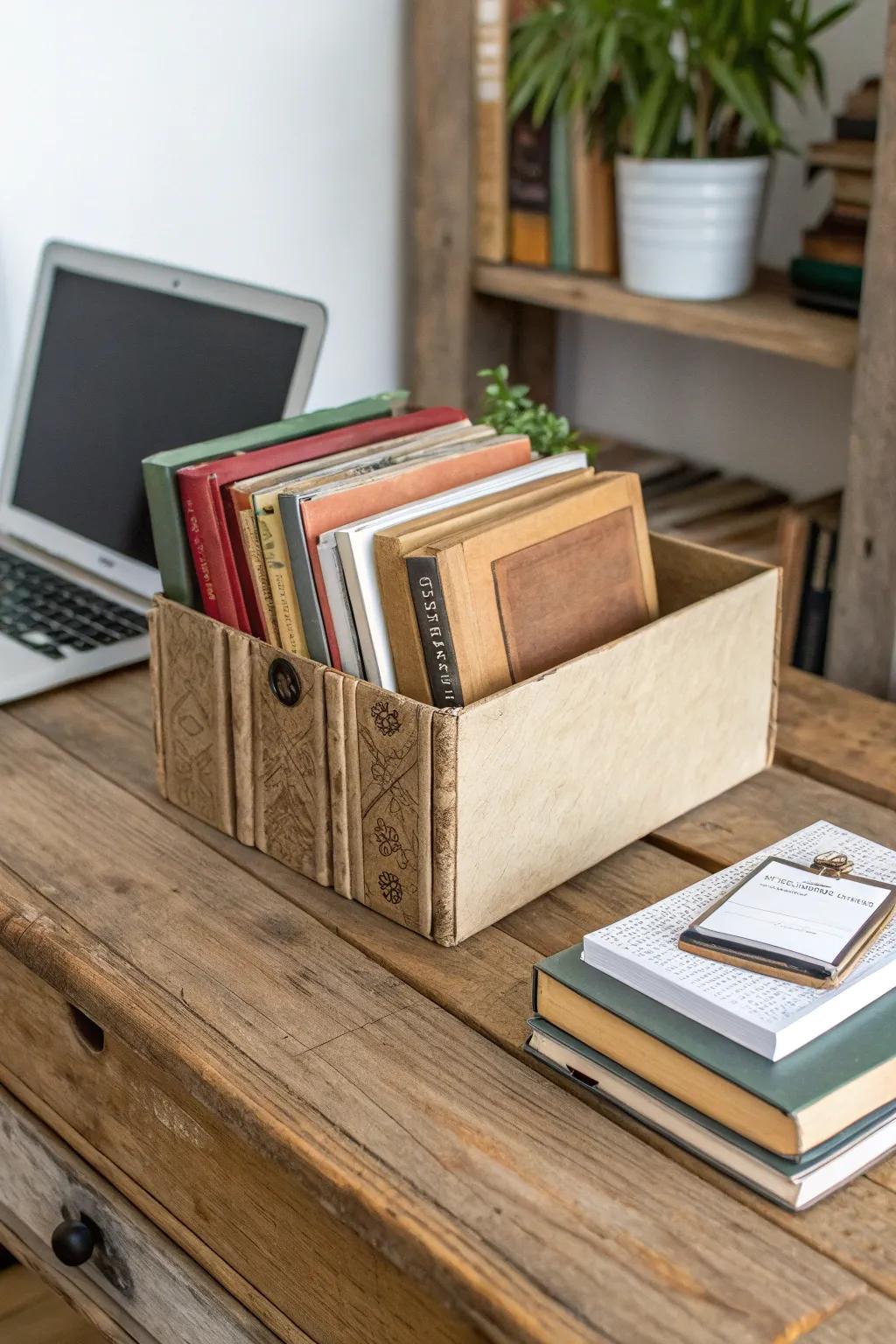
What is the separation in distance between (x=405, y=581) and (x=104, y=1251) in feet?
1.66

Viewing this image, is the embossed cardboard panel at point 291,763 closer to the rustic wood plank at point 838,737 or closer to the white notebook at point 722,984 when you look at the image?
the white notebook at point 722,984

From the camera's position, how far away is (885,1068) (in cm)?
73

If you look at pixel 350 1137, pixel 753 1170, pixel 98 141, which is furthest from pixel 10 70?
pixel 753 1170

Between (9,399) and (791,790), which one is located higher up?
(9,399)

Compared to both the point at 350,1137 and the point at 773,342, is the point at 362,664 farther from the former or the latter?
the point at 773,342

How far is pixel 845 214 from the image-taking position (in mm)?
1506

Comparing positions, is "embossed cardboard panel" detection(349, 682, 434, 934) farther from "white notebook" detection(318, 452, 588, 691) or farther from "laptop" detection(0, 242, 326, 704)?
"laptop" detection(0, 242, 326, 704)

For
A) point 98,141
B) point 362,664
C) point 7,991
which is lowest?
point 7,991

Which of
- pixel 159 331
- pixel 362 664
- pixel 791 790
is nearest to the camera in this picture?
pixel 362 664

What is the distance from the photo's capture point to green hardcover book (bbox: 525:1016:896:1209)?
0.70 metres

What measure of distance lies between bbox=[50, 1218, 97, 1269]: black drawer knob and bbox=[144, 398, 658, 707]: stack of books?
0.41 metres

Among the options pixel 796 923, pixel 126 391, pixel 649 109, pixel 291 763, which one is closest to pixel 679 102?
pixel 649 109

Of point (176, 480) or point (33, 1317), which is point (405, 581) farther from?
point (33, 1317)

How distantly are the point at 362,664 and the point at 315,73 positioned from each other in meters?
1.09
